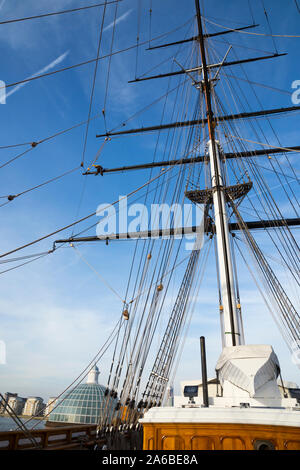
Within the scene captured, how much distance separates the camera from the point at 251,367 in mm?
5227

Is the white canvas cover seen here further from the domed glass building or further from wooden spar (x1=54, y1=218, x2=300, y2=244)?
the domed glass building

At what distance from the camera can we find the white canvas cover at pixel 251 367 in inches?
203

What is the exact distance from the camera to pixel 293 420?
345cm

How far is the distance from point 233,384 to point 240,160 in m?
10.1

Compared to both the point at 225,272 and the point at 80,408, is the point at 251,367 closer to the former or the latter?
the point at 225,272

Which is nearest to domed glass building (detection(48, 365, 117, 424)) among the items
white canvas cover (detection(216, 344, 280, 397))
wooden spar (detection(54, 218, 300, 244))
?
wooden spar (detection(54, 218, 300, 244))

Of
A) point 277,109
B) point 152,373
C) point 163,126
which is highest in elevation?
point 277,109

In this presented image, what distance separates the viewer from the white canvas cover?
203 inches

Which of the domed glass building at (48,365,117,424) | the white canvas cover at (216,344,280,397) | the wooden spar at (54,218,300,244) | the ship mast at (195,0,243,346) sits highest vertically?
the wooden spar at (54,218,300,244)

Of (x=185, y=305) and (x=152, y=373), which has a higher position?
(x=185, y=305)

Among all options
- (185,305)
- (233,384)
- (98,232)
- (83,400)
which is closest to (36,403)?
A: (83,400)

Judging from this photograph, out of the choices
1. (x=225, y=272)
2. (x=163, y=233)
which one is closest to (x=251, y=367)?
(x=225, y=272)
